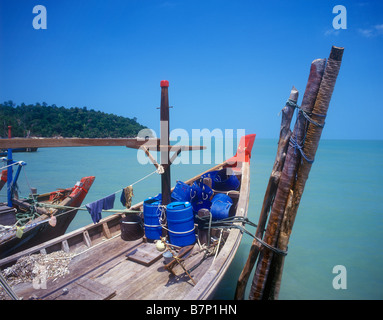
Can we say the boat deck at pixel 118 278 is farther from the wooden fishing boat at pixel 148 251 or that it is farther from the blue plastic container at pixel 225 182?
the blue plastic container at pixel 225 182

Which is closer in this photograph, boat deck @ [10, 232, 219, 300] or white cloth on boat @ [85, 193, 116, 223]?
boat deck @ [10, 232, 219, 300]

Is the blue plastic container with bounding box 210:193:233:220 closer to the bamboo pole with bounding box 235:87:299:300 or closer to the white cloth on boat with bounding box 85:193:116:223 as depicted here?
the bamboo pole with bounding box 235:87:299:300

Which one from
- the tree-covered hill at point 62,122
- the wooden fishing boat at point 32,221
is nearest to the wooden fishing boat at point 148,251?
the wooden fishing boat at point 32,221

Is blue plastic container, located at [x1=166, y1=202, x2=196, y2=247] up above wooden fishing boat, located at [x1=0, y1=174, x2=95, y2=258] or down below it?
above

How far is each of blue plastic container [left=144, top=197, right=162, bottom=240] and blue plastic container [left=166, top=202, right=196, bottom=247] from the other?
0.47 meters

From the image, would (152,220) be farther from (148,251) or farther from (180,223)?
(180,223)

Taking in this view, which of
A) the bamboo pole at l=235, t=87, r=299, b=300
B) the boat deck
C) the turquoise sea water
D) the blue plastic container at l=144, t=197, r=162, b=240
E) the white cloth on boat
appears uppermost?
the bamboo pole at l=235, t=87, r=299, b=300

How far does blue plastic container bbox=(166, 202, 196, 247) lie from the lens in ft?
16.8

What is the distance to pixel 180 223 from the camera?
5.20 m

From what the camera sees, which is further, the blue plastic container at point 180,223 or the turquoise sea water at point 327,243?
the turquoise sea water at point 327,243

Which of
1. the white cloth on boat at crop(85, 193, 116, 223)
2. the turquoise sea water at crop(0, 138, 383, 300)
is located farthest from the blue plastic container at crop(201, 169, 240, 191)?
the white cloth on boat at crop(85, 193, 116, 223)

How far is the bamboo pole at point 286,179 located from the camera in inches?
133

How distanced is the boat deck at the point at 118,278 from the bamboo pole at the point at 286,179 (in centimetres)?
127
